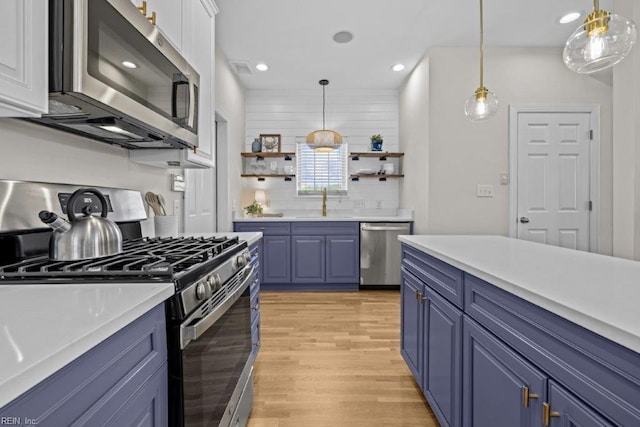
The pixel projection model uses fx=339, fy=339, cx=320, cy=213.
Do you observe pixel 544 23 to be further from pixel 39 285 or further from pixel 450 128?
pixel 39 285

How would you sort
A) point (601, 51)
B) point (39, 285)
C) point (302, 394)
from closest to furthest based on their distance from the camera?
point (39, 285), point (601, 51), point (302, 394)

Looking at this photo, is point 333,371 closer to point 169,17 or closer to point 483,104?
point 483,104

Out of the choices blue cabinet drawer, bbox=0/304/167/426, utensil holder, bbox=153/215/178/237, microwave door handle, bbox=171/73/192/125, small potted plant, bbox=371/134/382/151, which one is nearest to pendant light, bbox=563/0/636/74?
microwave door handle, bbox=171/73/192/125

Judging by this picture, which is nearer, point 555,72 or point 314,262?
point 555,72

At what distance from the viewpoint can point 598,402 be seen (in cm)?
68

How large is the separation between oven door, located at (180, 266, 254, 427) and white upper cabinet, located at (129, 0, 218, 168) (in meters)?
0.90

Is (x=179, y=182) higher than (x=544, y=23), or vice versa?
(x=544, y=23)

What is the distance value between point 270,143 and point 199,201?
1.85 m

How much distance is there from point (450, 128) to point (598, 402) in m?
3.28

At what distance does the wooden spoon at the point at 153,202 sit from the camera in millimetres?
2086

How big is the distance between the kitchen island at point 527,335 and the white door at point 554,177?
2240mm

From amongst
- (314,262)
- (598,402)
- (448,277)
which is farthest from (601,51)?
(314,262)

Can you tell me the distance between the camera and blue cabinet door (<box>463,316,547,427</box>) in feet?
2.91

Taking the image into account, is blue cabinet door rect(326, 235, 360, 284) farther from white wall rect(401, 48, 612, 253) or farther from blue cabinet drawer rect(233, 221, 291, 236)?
white wall rect(401, 48, 612, 253)
